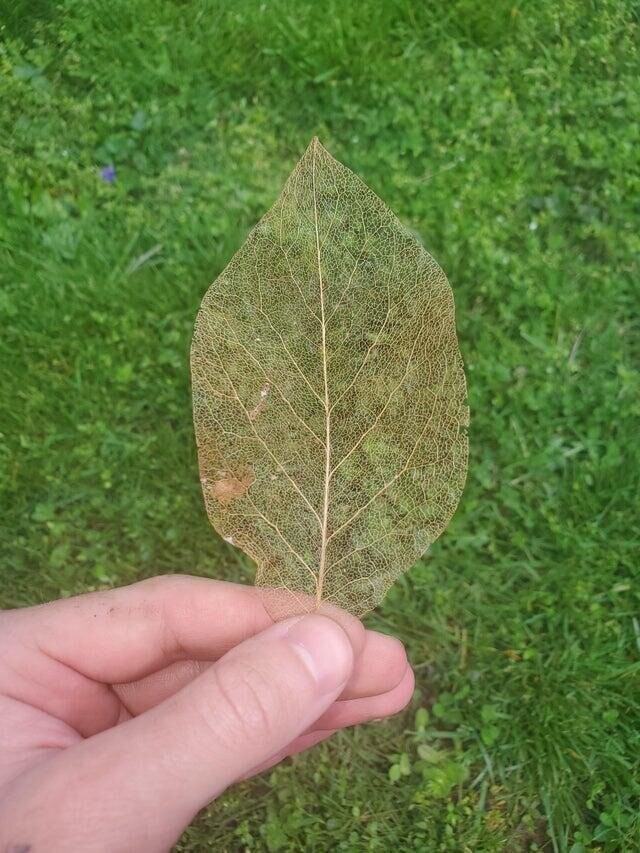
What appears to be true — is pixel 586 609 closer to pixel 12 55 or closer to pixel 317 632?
pixel 317 632

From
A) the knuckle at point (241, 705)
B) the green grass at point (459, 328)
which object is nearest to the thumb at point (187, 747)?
the knuckle at point (241, 705)

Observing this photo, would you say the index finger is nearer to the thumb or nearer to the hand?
the hand

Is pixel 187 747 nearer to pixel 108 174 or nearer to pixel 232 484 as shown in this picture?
pixel 232 484

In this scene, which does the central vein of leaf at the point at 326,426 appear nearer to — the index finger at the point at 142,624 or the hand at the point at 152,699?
the hand at the point at 152,699

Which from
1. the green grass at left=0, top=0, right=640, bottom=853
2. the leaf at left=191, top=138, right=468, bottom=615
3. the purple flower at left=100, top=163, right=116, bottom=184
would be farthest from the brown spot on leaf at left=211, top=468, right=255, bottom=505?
the purple flower at left=100, top=163, right=116, bottom=184

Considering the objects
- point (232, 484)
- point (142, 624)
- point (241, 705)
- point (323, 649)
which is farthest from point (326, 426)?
point (142, 624)
